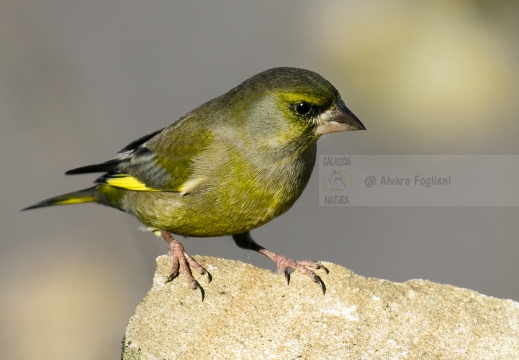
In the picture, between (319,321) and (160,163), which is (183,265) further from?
(319,321)

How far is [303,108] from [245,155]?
369mm

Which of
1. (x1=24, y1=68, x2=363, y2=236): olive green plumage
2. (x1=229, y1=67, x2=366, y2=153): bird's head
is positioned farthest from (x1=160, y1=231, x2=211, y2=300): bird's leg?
(x1=229, y1=67, x2=366, y2=153): bird's head

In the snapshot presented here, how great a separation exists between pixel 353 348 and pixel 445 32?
4.14 meters

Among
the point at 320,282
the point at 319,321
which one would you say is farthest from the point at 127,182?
the point at 319,321

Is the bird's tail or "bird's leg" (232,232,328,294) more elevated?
"bird's leg" (232,232,328,294)

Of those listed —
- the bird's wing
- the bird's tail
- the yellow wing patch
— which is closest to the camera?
the bird's wing

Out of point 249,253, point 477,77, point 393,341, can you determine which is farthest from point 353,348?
point 477,77

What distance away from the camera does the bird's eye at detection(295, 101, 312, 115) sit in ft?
13.8

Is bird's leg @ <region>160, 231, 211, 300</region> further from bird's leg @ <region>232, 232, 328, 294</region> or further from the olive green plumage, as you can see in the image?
bird's leg @ <region>232, 232, 328, 294</region>

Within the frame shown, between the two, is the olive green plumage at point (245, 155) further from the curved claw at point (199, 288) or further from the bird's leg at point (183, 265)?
the curved claw at point (199, 288)

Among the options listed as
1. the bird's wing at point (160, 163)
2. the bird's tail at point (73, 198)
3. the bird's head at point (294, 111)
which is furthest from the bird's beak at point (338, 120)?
the bird's tail at point (73, 198)

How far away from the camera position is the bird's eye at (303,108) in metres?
4.20

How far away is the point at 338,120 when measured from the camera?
13.7 feet

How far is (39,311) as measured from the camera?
6117mm
